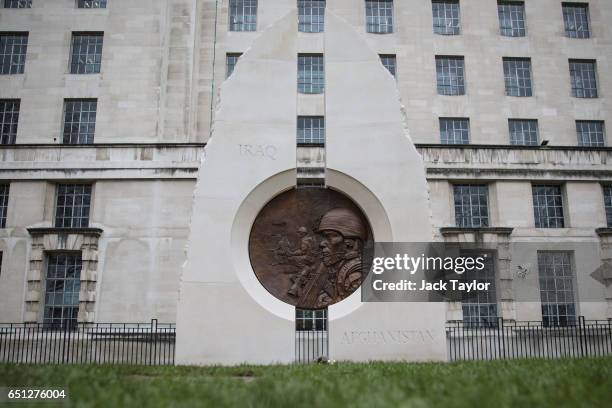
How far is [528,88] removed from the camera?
101 feet

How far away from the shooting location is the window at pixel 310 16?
3064 centimetres

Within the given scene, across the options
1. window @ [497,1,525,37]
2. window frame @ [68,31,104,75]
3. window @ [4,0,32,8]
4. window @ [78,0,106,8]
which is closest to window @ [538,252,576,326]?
window @ [497,1,525,37]

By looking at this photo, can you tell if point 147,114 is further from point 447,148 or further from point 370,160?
point 370,160

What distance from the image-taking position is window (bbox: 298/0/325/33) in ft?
101

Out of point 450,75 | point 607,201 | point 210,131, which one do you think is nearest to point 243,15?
point 210,131

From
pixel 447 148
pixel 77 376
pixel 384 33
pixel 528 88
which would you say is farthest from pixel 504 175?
pixel 77 376

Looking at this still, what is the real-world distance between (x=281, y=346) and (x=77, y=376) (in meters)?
4.96

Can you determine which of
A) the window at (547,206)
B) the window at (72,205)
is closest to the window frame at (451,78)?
the window at (547,206)

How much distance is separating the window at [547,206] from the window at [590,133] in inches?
186

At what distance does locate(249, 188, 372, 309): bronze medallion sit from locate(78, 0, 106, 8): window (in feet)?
74.9

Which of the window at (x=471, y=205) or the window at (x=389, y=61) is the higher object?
the window at (x=389, y=61)

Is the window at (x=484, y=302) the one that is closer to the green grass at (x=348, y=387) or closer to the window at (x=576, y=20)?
the window at (x=576, y=20)

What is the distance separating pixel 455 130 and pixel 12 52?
2533cm

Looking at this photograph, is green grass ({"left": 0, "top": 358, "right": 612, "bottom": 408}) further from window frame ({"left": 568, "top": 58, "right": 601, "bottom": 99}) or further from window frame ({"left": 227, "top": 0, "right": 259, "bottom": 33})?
window frame ({"left": 568, "top": 58, "right": 601, "bottom": 99})
